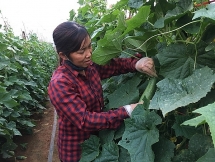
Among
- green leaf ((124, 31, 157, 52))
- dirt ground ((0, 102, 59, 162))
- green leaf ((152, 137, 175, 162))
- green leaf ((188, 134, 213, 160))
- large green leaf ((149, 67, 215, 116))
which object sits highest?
green leaf ((124, 31, 157, 52))

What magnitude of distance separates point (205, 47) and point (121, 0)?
1.81ft

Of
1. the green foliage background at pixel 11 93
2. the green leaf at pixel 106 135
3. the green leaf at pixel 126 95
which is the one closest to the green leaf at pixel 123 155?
the green leaf at pixel 106 135

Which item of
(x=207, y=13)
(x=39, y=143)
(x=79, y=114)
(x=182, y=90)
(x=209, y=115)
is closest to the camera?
(x=209, y=115)

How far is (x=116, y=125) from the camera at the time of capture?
1435mm

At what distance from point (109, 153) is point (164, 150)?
31 centimetres

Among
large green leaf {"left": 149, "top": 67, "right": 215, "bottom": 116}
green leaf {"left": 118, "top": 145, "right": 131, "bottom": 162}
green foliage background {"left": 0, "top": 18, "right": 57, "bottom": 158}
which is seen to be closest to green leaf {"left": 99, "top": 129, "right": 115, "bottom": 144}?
green leaf {"left": 118, "top": 145, "right": 131, "bottom": 162}

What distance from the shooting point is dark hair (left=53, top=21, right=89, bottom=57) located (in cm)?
147

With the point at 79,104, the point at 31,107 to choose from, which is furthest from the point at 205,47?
the point at 31,107

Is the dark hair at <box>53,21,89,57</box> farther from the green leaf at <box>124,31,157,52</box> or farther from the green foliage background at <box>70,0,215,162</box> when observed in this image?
the green leaf at <box>124,31,157,52</box>

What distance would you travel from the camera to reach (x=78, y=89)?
1.55 metres

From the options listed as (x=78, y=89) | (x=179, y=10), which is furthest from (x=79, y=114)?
(x=179, y=10)

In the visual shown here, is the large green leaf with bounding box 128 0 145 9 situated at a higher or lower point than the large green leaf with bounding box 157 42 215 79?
higher

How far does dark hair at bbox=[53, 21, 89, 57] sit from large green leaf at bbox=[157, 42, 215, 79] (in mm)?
483

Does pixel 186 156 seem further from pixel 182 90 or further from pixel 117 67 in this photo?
pixel 117 67
